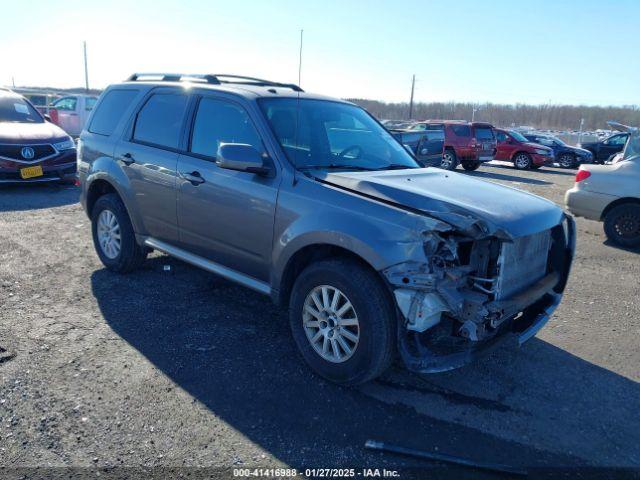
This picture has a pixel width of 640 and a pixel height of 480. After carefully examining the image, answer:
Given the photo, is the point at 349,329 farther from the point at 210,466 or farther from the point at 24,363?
the point at 24,363

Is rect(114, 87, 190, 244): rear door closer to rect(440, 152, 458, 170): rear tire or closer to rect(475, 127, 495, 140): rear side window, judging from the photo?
rect(440, 152, 458, 170): rear tire

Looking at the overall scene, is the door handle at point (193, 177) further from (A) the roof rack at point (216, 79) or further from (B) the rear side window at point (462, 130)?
(B) the rear side window at point (462, 130)

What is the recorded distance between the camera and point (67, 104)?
70.1ft

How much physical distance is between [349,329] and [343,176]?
1094mm

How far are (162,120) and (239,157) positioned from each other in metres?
1.55

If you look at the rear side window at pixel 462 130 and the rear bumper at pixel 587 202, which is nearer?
the rear bumper at pixel 587 202

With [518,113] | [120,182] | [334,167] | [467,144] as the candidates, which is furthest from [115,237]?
[518,113]

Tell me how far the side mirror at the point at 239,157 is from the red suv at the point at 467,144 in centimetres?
1494

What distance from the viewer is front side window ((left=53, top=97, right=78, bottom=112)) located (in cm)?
2116

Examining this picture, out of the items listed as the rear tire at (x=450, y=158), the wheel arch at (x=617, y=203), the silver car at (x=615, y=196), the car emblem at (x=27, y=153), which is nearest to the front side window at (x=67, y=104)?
the car emblem at (x=27, y=153)

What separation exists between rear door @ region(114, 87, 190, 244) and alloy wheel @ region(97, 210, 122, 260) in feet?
1.83

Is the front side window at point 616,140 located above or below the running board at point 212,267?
above

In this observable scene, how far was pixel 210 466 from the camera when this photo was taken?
2.75 meters

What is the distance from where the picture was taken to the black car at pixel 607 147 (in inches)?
917
